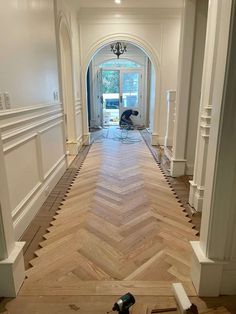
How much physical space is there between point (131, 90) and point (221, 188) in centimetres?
850

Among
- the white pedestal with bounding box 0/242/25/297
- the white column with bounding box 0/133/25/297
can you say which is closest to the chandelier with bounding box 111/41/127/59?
the white column with bounding box 0/133/25/297

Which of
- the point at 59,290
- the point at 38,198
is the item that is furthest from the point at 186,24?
the point at 59,290

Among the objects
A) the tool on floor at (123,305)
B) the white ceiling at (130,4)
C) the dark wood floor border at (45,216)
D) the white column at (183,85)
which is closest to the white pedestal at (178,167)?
the white column at (183,85)

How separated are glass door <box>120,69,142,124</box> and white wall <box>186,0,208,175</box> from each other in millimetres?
6112

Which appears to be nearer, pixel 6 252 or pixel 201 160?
pixel 6 252

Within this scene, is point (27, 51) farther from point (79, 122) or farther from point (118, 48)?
point (118, 48)

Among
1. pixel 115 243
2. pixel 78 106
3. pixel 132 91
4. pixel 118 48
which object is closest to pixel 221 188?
pixel 115 243

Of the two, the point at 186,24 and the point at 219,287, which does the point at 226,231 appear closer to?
the point at 219,287

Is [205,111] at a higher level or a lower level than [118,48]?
lower

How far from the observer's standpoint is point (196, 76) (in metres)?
3.21

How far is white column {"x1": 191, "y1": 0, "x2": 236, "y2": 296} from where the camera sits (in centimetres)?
121

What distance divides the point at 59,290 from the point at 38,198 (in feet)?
4.18

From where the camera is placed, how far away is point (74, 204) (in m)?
2.80

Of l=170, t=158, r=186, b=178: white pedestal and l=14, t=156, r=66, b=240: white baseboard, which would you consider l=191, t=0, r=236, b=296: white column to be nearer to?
l=14, t=156, r=66, b=240: white baseboard
